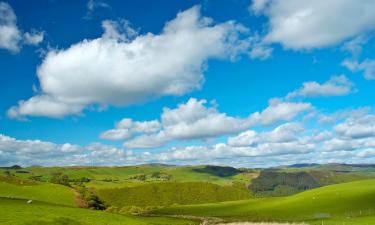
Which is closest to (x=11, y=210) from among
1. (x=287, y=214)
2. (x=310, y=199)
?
(x=287, y=214)

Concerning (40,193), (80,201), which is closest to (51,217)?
(40,193)

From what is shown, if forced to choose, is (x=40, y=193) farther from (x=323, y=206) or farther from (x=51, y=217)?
(x=323, y=206)

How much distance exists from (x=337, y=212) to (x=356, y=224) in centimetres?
4732

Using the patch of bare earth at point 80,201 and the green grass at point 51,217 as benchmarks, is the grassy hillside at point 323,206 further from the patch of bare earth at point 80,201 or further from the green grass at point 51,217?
the green grass at point 51,217

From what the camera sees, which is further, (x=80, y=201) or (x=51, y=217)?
(x=80, y=201)

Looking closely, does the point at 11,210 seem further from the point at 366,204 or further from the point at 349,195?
the point at 349,195

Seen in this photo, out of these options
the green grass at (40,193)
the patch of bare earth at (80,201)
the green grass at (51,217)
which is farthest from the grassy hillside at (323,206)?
the green grass at (51,217)

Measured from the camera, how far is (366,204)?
419 ft

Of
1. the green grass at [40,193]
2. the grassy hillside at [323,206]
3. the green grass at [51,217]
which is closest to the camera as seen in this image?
the green grass at [51,217]

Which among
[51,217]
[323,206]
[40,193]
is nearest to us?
[51,217]

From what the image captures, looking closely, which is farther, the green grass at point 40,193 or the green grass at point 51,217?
the green grass at point 40,193

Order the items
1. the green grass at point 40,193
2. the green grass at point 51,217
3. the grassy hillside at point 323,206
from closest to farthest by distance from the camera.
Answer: the green grass at point 51,217 → the green grass at point 40,193 → the grassy hillside at point 323,206

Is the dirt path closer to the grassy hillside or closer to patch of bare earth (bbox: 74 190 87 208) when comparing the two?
patch of bare earth (bbox: 74 190 87 208)

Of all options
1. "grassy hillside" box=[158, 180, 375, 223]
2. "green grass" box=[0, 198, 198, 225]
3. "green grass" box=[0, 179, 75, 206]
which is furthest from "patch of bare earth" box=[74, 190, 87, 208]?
"green grass" box=[0, 198, 198, 225]
